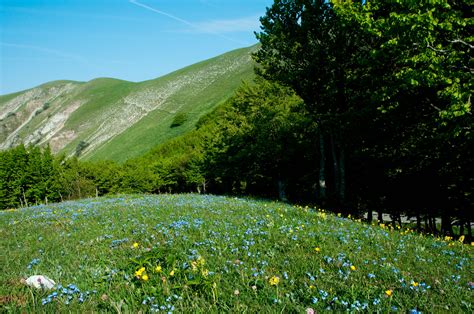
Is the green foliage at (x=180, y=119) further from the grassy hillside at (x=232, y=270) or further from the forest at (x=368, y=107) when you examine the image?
the grassy hillside at (x=232, y=270)

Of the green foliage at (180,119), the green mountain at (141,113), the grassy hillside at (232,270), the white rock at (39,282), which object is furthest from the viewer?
the green mountain at (141,113)

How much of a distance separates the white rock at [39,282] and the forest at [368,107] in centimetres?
1315

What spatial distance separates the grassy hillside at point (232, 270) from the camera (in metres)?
4.27

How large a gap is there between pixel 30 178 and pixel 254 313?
75.0 metres

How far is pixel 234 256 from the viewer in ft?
19.7

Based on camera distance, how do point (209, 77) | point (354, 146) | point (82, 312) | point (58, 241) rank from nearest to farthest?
point (82, 312), point (58, 241), point (354, 146), point (209, 77)

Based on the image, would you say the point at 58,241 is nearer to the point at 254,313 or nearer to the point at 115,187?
the point at 254,313

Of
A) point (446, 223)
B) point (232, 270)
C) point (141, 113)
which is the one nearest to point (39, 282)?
point (232, 270)

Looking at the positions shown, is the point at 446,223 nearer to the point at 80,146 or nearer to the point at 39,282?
the point at 39,282

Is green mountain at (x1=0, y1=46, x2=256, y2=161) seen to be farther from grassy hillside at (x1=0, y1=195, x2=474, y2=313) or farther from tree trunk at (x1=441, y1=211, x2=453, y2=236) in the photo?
grassy hillside at (x1=0, y1=195, x2=474, y2=313)

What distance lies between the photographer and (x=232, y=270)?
532 centimetres

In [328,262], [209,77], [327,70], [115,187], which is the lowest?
[115,187]

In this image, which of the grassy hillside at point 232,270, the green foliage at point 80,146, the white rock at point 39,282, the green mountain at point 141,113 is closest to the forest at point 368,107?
the grassy hillside at point 232,270

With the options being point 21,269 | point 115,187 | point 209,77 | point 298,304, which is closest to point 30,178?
point 115,187
